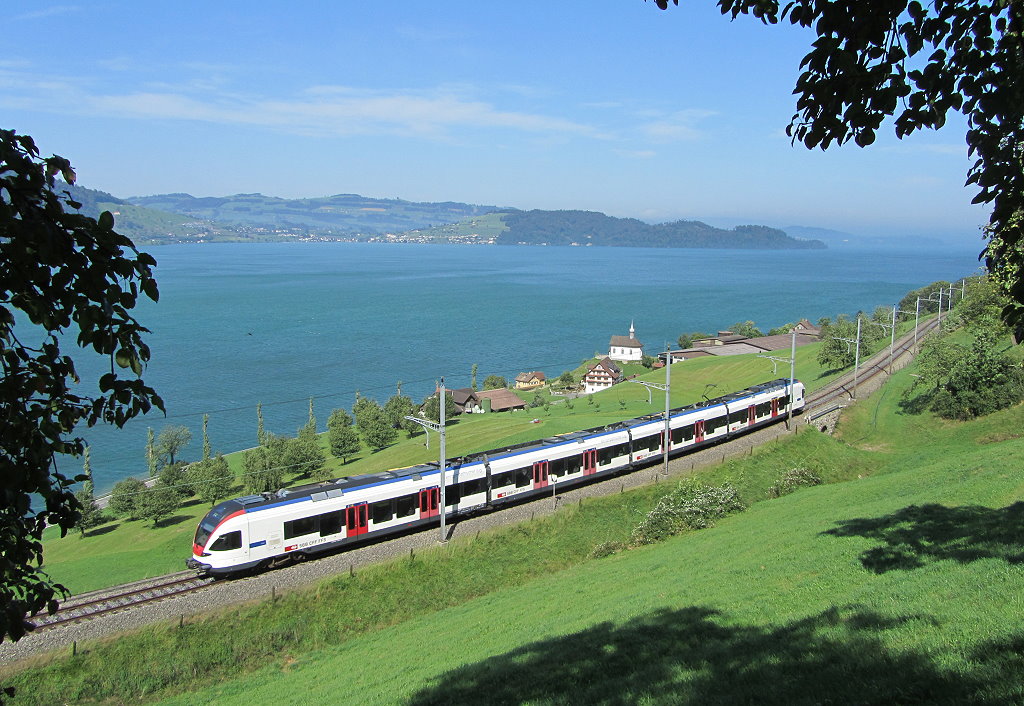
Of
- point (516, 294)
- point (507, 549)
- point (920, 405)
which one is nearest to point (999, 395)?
point (920, 405)

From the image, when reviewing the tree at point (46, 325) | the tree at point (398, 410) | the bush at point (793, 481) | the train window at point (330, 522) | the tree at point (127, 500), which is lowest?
the tree at point (127, 500)

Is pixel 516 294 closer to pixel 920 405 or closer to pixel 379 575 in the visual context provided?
pixel 920 405

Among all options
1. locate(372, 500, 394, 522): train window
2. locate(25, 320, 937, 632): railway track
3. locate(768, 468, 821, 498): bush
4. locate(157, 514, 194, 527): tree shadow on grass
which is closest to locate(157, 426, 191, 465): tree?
locate(157, 514, 194, 527): tree shadow on grass

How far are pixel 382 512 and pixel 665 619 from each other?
11918mm

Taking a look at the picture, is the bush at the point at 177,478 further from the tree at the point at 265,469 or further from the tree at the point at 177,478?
the tree at the point at 265,469

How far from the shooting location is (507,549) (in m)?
21.4

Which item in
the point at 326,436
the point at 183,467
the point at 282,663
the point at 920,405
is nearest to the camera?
the point at 282,663

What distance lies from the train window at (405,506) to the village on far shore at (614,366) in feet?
146

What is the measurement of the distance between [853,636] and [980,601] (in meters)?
1.56

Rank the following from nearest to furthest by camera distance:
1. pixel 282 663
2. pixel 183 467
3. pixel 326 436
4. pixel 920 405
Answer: pixel 282 663 < pixel 920 405 < pixel 183 467 < pixel 326 436

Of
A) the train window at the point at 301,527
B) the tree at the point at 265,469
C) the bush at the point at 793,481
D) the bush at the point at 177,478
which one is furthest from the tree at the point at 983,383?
the bush at the point at 177,478

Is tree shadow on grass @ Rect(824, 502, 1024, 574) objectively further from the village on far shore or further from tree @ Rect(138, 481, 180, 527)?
the village on far shore

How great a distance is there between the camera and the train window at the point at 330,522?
19750mm

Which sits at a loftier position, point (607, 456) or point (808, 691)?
point (808, 691)
